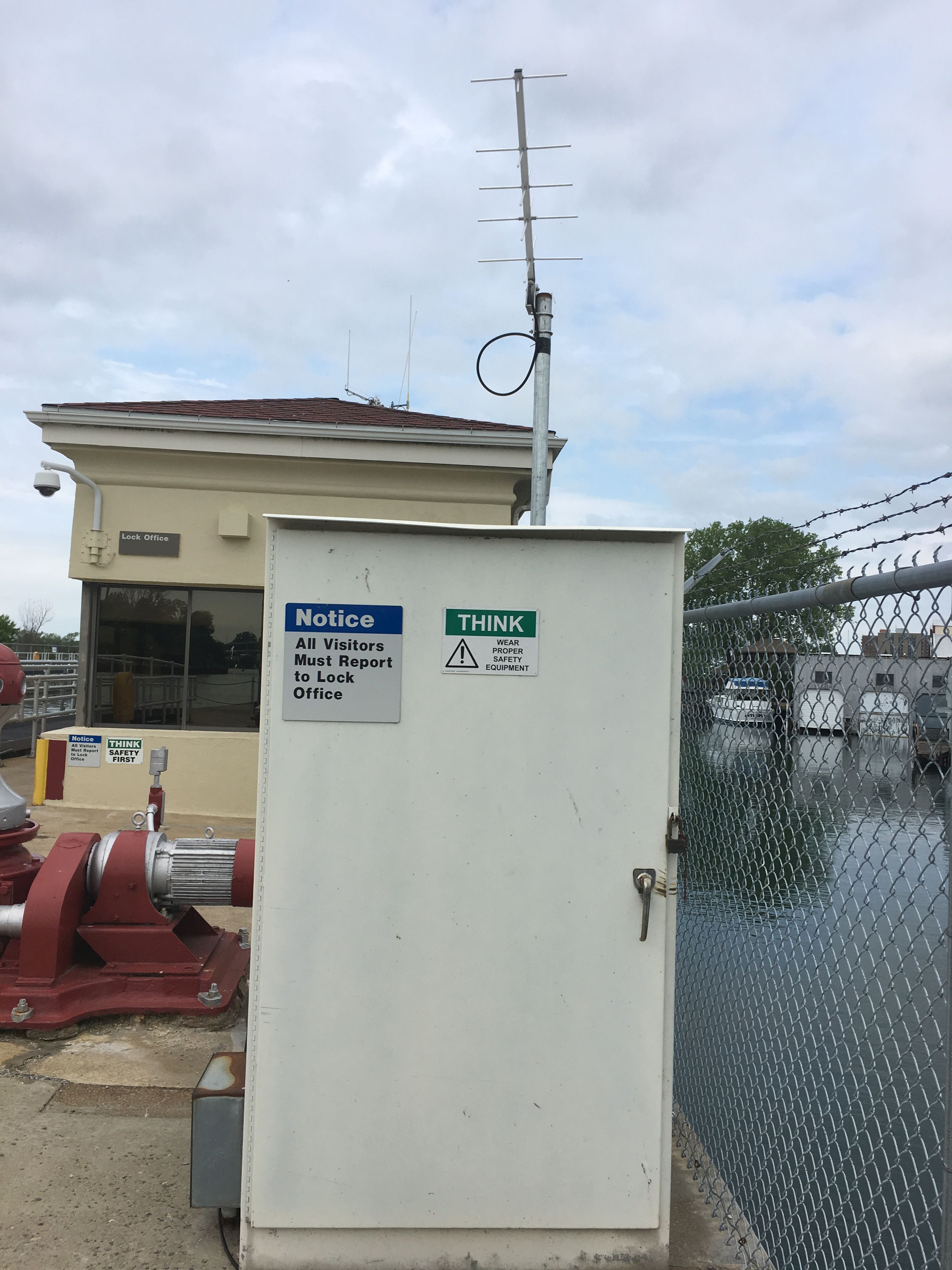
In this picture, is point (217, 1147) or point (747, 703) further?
A: point (747, 703)

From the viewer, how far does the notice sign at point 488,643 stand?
8.46 feet

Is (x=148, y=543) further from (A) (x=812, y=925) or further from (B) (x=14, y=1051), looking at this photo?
(A) (x=812, y=925)

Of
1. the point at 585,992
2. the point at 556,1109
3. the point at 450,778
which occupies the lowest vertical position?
the point at 556,1109

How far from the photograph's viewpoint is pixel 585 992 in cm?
256

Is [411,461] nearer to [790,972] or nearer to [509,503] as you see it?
[509,503]

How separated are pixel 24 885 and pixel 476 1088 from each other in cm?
335

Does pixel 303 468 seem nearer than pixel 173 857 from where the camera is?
No

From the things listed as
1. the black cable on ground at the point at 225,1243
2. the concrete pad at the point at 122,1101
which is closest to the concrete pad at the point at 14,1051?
the concrete pad at the point at 122,1101

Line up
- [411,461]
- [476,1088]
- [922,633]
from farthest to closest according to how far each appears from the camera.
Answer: [411,461]
[476,1088]
[922,633]

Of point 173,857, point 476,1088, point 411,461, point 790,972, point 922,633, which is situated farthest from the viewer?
point 411,461

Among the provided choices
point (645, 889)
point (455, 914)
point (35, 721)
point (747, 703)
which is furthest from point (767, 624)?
point (35, 721)

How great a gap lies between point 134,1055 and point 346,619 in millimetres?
2942

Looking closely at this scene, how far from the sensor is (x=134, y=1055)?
4.21 metres

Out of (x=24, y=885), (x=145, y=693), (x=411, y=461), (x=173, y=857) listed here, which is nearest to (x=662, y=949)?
(x=173, y=857)
